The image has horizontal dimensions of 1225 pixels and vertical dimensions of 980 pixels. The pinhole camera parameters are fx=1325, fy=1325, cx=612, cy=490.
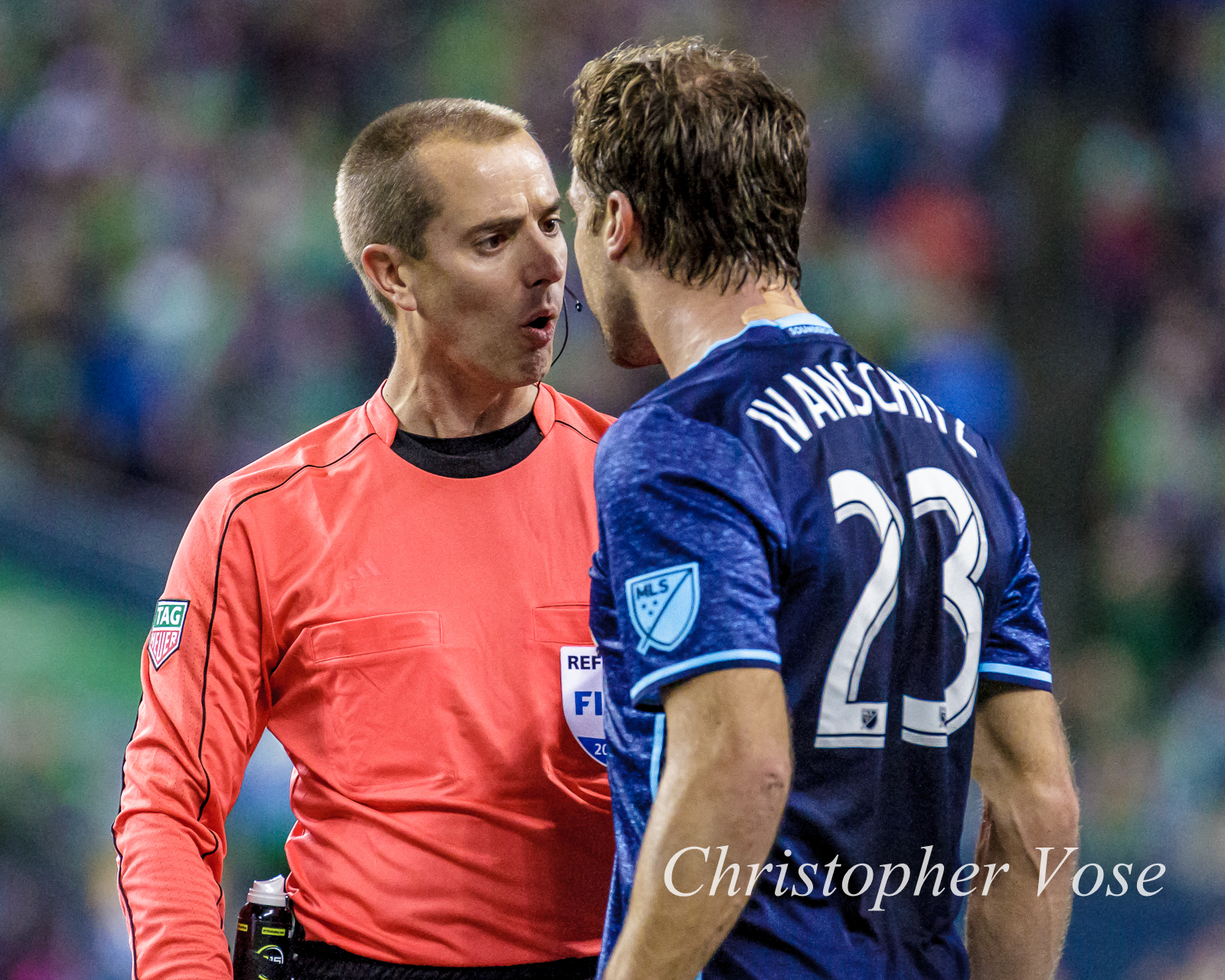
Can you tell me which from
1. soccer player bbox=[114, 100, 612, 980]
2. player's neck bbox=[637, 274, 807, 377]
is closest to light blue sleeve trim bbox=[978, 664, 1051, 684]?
player's neck bbox=[637, 274, 807, 377]

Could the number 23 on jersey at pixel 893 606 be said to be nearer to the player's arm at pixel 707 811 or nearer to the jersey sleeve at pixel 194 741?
the player's arm at pixel 707 811

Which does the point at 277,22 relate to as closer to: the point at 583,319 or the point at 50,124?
the point at 50,124

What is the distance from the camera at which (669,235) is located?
160 centimetres

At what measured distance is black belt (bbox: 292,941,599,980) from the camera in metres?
2.00

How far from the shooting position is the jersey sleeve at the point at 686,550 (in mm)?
1396

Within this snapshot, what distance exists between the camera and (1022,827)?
5.71ft

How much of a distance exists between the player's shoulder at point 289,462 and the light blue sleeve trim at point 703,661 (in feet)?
3.18

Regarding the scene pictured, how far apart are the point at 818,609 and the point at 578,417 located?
1.00 meters

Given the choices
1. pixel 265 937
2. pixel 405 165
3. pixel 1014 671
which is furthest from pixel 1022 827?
pixel 405 165

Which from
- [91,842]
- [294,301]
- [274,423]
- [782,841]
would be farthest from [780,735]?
[294,301]

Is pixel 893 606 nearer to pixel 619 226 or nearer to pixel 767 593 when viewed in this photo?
pixel 767 593

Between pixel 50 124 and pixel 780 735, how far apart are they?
249 inches

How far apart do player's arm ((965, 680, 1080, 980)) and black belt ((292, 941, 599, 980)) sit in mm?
614

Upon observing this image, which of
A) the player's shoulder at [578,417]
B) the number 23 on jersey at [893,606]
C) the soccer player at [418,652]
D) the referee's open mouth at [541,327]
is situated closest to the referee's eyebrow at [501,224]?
the soccer player at [418,652]
